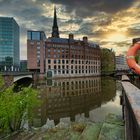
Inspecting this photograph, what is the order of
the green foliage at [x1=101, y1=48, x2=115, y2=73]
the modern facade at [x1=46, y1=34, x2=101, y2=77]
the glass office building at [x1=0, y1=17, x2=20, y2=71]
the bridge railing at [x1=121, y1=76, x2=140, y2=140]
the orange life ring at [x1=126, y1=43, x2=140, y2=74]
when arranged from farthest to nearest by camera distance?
the glass office building at [x1=0, y1=17, x2=20, y2=71] → the green foliage at [x1=101, y1=48, x2=115, y2=73] → the modern facade at [x1=46, y1=34, x2=101, y2=77] → the orange life ring at [x1=126, y1=43, x2=140, y2=74] → the bridge railing at [x1=121, y1=76, x2=140, y2=140]

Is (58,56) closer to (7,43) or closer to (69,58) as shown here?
(69,58)

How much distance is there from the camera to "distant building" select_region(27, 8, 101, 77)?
97.8 m

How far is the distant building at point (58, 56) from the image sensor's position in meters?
97.8

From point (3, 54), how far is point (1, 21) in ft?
79.3

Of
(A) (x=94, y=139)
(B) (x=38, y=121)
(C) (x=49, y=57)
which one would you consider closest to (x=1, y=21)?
(C) (x=49, y=57)

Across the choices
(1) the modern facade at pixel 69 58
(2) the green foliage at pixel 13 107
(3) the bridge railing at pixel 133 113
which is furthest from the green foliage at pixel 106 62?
(3) the bridge railing at pixel 133 113

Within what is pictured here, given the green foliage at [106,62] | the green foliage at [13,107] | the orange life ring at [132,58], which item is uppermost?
the green foliage at [106,62]

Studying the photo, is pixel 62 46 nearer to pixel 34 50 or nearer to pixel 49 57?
pixel 49 57

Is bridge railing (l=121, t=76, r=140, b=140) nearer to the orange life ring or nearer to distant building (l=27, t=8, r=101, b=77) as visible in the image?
the orange life ring

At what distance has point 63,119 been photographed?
67.2 ft

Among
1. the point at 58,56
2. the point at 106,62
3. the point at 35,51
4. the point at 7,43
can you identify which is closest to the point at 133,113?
the point at 58,56

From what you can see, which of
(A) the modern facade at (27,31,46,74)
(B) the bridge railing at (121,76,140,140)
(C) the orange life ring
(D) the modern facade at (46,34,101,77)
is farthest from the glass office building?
(B) the bridge railing at (121,76,140,140)

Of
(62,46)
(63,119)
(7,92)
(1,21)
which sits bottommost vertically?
(63,119)

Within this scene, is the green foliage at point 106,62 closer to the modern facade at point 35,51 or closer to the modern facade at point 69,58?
the modern facade at point 69,58
